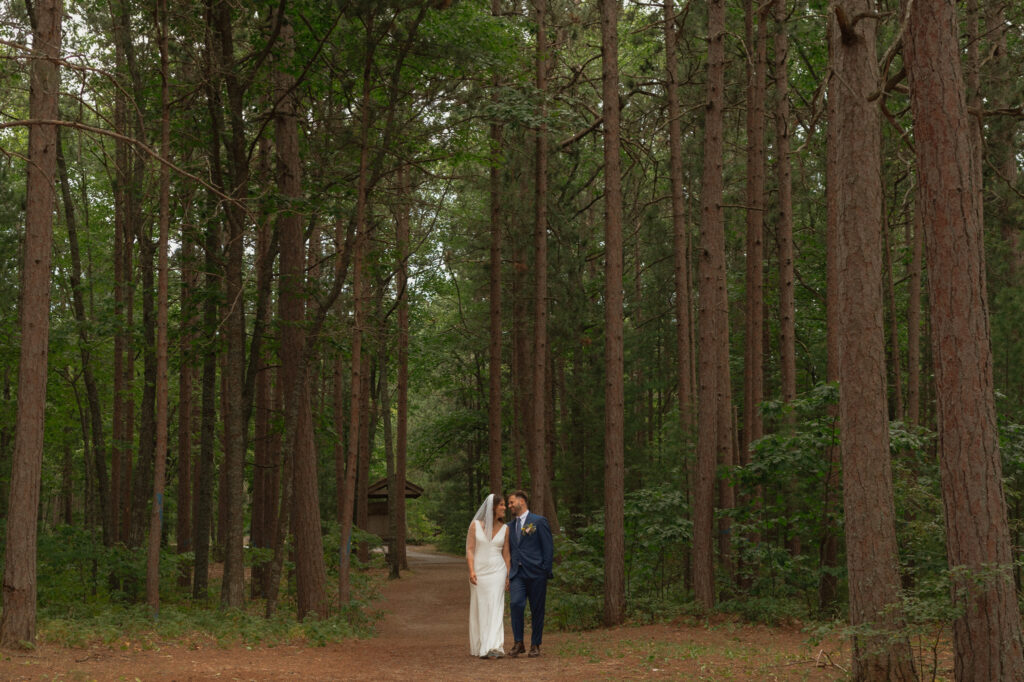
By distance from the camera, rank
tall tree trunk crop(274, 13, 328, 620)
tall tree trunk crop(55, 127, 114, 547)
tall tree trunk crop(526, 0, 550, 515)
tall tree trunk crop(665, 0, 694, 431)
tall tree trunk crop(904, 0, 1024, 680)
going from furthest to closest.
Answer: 1. tall tree trunk crop(526, 0, 550, 515)
2. tall tree trunk crop(55, 127, 114, 547)
3. tall tree trunk crop(665, 0, 694, 431)
4. tall tree trunk crop(274, 13, 328, 620)
5. tall tree trunk crop(904, 0, 1024, 680)

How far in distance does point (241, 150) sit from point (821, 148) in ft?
46.6

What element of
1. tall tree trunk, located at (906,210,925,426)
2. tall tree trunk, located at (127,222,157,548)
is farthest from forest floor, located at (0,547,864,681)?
tall tree trunk, located at (906,210,925,426)

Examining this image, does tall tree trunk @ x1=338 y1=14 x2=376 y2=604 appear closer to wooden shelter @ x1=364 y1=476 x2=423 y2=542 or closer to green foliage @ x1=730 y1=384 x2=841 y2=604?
green foliage @ x1=730 y1=384 x2=841 y2=604

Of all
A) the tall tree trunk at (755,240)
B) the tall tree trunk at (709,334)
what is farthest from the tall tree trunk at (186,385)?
the tall tree trunk at (755,240)

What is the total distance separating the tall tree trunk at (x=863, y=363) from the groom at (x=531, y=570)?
151 inches

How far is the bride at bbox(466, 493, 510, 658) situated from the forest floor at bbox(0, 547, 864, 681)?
29 centimetres

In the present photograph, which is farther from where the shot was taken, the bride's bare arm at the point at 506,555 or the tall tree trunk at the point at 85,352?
the tall tree trunk at the point at 85,352

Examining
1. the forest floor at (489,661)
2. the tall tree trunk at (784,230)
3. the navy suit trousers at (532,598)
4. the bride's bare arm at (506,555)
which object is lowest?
the forest floor at (489,661)

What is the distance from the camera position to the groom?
34.1ft

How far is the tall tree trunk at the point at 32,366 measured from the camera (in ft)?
30.5

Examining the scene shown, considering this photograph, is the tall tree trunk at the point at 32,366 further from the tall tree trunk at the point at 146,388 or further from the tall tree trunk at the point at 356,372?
the tall tree trunk at the point at 146,388

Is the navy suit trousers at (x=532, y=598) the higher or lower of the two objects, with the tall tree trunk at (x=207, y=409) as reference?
lower

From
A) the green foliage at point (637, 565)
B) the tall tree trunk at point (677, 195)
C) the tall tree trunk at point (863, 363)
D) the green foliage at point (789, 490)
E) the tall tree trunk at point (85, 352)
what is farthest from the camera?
the tall tree trunk at point (85, 352)

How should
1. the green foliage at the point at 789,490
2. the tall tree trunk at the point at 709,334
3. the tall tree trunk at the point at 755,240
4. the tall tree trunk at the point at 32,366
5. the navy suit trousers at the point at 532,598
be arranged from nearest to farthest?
1. the tall tree trunk at the point at 32,366
2. the navy suit trousers at the point at 532,598
3. the green foliage at the point at 789,490
4. the tall tree trunk at the point at 709,334
5. the tall tree trunk at the point at 755,240
